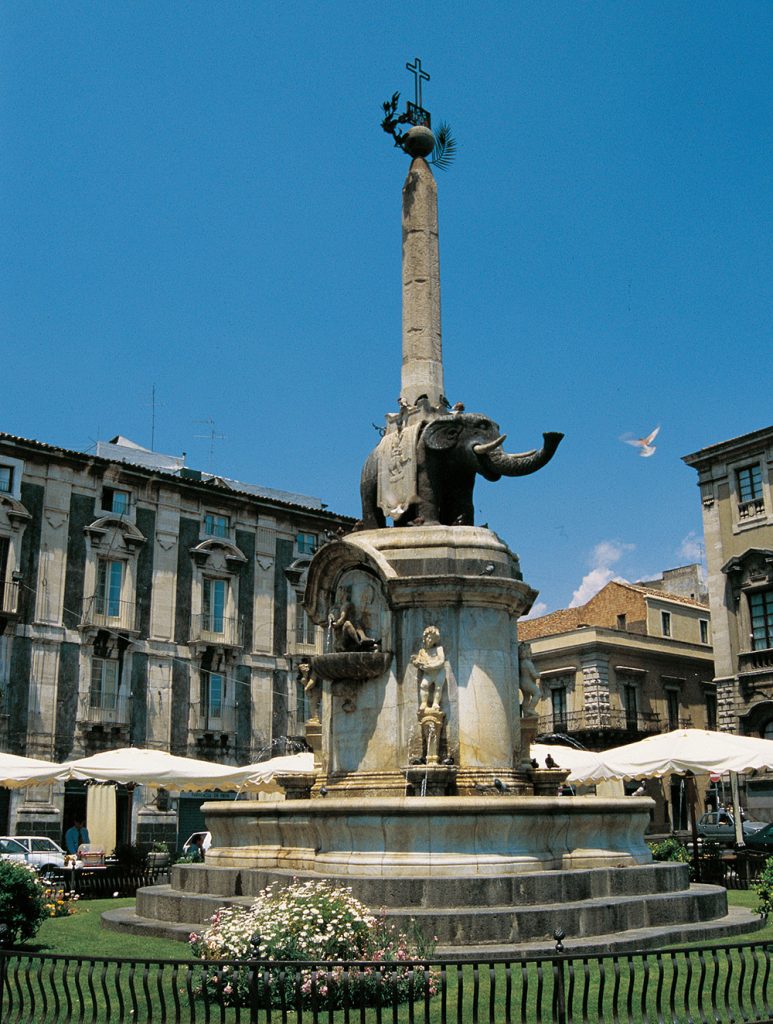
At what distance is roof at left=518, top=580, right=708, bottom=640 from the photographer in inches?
2206

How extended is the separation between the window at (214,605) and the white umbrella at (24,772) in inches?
794

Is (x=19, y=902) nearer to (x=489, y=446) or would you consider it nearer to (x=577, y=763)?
(x=489, y=446)

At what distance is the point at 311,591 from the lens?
15.4 m

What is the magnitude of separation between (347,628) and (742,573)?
3030 cm

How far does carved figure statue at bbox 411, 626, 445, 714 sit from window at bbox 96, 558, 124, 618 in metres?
27.2

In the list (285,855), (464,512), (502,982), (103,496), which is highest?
(103,496)

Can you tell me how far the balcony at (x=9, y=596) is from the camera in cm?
3634

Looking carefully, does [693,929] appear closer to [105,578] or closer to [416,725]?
[416,725]

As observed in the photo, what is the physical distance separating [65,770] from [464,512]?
1037cm

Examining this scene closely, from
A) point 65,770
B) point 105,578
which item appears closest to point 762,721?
point 105,578

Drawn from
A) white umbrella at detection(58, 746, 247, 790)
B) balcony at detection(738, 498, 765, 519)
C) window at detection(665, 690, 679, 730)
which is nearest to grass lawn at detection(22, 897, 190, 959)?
white umbrella at detection(58, 746, 247, 790)

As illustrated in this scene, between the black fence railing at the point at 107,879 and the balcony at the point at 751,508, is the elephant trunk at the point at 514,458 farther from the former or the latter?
the balcony at the point at 751,508

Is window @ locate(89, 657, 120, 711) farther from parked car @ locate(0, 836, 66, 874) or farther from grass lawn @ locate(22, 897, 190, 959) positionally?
grass lawn @ locate(22, 897, 190, 959)

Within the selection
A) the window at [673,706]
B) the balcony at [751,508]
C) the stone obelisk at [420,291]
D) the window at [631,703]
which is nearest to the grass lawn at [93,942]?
the stone obelisk at [420,291]
